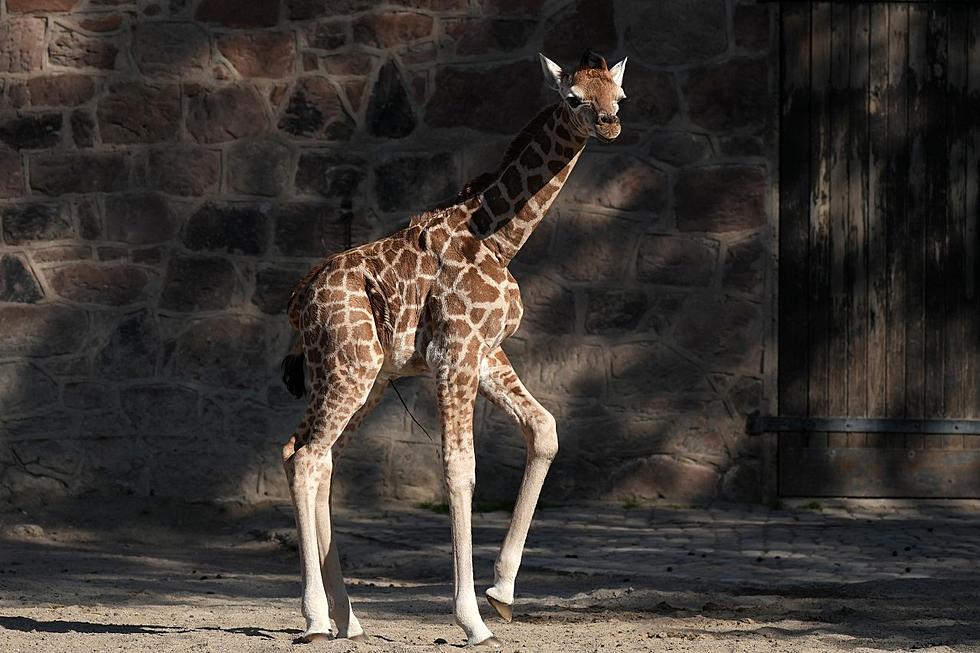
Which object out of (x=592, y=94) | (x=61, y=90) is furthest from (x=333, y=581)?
(x=61, y=90)

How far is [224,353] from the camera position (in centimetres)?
784

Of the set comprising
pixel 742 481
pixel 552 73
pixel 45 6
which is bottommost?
pixel 742 481

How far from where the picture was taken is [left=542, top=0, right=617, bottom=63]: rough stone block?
7.81 metres

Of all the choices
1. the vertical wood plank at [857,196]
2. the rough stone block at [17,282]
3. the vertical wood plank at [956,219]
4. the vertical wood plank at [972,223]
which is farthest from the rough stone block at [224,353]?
the vertical wood plank at [972,223]

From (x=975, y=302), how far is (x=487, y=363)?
410 cm

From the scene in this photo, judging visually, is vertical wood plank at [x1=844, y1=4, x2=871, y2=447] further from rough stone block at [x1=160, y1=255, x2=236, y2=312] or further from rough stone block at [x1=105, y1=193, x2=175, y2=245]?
rough stone block at [x1=105, y1=193, x2=175, y2=245]

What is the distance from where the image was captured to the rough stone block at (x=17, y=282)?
25.7ft

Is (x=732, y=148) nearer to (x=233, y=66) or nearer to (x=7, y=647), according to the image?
(x=233, y=66)

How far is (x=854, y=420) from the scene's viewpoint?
7844 mm

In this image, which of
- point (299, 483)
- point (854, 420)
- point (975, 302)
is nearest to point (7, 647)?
point (299, 483)

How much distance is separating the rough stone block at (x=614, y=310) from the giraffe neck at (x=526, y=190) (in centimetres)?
311

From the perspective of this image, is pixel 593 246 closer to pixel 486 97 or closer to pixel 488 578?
pixel 486 97

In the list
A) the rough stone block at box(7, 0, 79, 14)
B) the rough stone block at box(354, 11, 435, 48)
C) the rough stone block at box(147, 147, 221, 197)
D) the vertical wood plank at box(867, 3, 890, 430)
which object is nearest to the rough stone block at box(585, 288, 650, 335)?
the vertical wood plank at box(867, 3, 890, 430)

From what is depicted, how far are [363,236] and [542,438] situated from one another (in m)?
3.38
